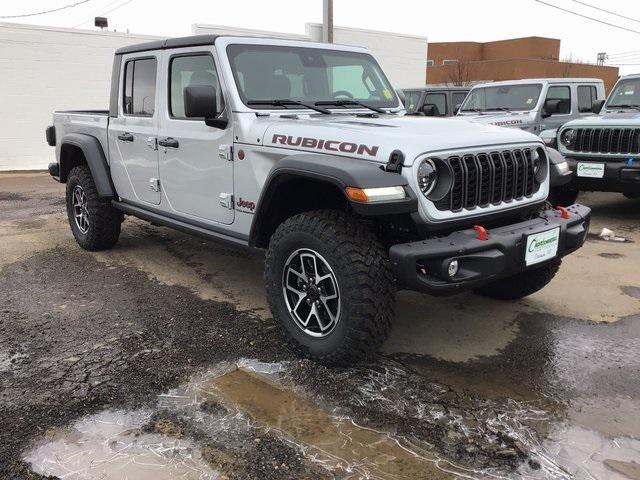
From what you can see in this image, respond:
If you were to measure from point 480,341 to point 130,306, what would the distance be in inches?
105

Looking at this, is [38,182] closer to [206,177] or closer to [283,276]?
[206,177]

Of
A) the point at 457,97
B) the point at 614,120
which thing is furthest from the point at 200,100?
the point at 457,97

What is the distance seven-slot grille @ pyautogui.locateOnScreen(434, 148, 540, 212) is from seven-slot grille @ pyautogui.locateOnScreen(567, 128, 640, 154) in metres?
3.82

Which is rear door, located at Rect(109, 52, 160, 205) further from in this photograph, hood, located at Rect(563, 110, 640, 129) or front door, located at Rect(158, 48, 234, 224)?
hood, located at Rect(563, 110, 640, 129)

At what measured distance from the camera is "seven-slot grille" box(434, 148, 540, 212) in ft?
10.5

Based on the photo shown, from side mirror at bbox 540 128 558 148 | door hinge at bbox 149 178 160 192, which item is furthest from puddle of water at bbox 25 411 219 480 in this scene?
side mirror at bbox 540 128 558 148

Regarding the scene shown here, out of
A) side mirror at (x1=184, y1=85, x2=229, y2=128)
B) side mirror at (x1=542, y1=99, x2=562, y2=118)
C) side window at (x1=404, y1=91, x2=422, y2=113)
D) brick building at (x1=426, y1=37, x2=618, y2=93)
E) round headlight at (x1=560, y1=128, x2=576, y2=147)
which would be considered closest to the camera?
side mirror at (x1=184, y1=85, x2=229, y2=128)

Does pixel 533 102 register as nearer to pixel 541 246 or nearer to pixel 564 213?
pixel 564 213

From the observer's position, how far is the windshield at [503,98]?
9.46 metres

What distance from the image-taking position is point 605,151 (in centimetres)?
697

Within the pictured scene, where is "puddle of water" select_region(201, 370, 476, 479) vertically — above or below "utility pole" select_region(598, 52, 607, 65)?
below

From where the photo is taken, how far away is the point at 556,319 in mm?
4242

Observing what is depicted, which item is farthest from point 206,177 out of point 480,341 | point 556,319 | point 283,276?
point 556,319

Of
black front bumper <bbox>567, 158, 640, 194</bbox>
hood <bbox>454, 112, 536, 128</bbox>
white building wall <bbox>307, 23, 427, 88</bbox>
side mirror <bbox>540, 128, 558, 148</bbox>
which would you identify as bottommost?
black front bumper <bbox>567, 158, 640, 194</bbox>
